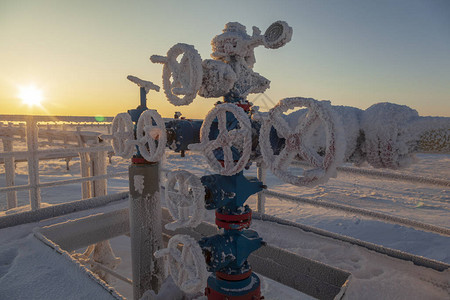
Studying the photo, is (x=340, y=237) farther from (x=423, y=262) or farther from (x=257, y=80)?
Answer: (x=257, y=80)

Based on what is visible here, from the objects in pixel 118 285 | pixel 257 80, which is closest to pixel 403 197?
pixel 118 285

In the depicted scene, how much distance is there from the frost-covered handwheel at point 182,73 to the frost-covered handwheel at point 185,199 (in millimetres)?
307

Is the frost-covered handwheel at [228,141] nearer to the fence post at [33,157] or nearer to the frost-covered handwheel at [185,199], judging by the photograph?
the frost-covered handwheel at [185,199]

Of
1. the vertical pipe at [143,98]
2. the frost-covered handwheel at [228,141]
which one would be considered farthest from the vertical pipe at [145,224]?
the frost-covered handwheel at [228,141]

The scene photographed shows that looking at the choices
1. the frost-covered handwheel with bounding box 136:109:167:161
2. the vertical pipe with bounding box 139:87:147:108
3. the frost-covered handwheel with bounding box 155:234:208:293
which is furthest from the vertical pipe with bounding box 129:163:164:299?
the frost-covered handwheel with bounding box 155:234:208:293

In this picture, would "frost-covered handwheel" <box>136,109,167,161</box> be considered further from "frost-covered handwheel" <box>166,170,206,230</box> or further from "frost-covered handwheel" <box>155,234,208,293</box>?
"frost-covered handwheel" <box>155,234,208,293</box>

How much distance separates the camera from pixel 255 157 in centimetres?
96

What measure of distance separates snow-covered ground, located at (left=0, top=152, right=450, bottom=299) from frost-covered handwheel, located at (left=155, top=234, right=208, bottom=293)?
33 cm

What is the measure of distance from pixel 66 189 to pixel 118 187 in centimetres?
168

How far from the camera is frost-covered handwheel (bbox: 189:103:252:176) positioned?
34.1 inches

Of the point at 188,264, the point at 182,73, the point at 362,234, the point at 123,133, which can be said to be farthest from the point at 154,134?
the point at 362,234

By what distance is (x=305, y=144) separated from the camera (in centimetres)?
71

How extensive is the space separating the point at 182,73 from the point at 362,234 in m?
4.87

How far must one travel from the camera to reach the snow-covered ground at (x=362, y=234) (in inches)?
53.8
